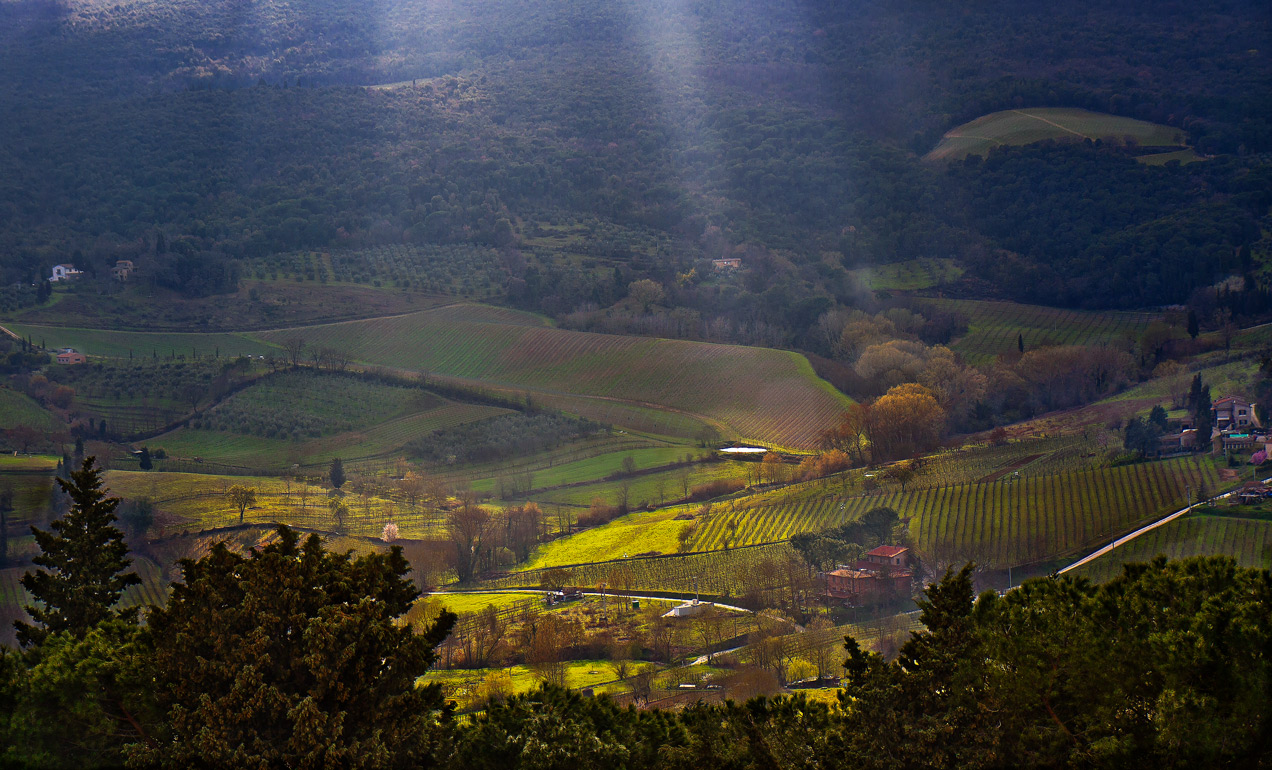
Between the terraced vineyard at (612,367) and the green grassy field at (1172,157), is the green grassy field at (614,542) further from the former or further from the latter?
the green grassy field at (1172,157)

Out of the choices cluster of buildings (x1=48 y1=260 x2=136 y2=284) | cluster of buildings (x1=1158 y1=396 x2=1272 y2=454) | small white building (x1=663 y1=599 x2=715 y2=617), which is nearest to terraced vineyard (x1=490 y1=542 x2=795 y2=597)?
small white building (x1=663 y1=599 x2=715 y2=617)

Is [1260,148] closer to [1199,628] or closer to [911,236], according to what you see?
[911,236]

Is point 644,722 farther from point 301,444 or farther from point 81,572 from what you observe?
point 301,444

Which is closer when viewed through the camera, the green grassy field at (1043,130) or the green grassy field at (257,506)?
the green grassy field at (257,506)

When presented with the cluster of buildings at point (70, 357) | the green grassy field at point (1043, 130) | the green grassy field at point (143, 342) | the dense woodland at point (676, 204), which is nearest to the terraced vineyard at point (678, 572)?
the green grassy field at point (143, 342)

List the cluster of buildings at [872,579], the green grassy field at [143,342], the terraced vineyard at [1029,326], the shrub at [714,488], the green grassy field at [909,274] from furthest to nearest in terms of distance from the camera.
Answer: the green grassy field at [909,274] < the terraced vineyard at [1029,326] < the green grassy field at [143,342] < the shrub at [714,488] < the cluster of buildings at [872,579]

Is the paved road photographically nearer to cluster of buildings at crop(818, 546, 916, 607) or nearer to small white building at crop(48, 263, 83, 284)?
cluster of buildings at crop(818, 546, 916, 607)

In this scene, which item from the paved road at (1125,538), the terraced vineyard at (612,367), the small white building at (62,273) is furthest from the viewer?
the small white building at (62,273)
